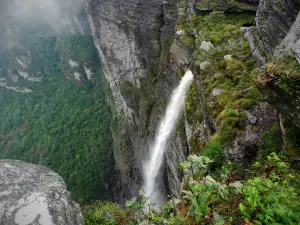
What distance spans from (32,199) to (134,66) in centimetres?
1680

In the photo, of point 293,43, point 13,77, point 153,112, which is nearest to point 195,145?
point 293,43

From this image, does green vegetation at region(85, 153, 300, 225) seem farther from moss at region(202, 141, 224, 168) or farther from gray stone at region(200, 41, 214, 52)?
gray stone at region(200, 41, 214, 52)

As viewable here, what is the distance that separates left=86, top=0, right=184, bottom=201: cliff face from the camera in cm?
1662

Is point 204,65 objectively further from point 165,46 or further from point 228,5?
point 165,46

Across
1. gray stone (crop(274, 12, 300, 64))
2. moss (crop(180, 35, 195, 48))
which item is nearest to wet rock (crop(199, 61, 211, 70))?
moss (crop(180, 35, 195, 48))

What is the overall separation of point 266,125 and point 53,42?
45888 mm

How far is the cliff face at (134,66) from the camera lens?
16.6m

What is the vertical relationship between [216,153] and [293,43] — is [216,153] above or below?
below

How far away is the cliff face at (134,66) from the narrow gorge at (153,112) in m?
0.11

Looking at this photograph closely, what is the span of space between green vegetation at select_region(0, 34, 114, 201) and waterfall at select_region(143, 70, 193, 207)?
443 inches

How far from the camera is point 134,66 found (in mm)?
20594

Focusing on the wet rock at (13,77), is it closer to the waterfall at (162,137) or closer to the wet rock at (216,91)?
the waterfall at (162,137)

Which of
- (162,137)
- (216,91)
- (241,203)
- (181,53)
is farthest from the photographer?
(162,137)

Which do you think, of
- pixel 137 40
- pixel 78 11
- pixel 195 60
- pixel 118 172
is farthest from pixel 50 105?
pixel 195 60
